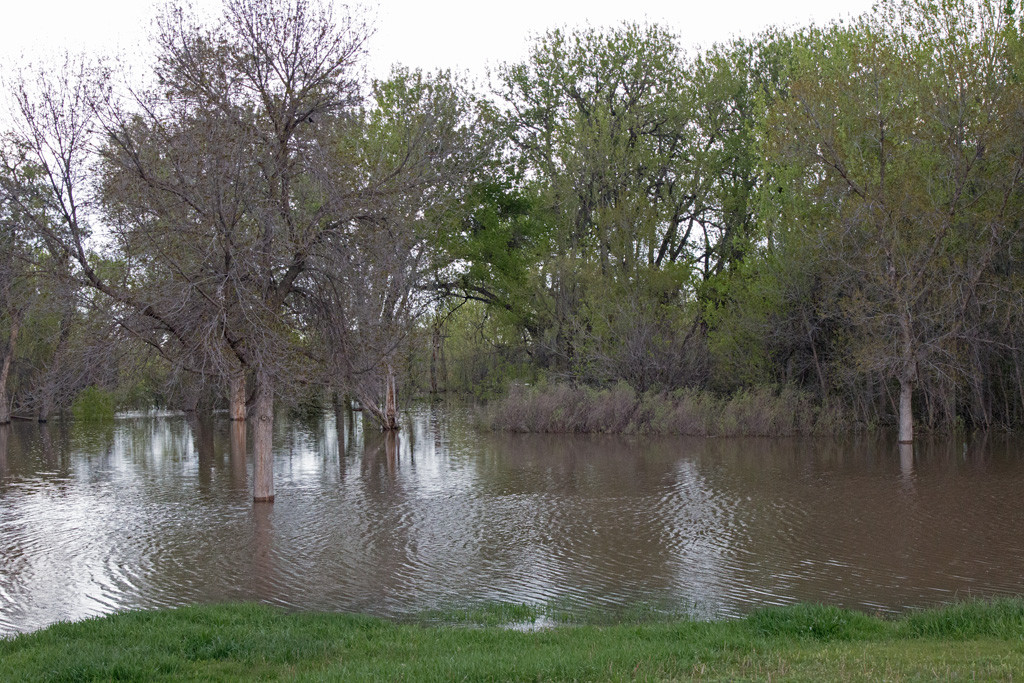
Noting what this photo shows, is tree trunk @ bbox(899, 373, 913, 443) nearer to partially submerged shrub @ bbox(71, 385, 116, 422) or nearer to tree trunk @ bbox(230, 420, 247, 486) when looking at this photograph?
tree trunk @ bbox(230, 420, 247, 486)

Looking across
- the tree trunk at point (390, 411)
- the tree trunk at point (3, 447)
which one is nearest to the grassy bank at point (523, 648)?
the tree trunk at point (3, 447)

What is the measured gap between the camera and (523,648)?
7.58 meters

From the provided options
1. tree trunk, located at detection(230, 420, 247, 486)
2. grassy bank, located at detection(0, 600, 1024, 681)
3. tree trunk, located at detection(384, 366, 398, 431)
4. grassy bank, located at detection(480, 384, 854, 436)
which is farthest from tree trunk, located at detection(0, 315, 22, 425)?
grassy bank, located at detection(0, 600, 1024, 681)

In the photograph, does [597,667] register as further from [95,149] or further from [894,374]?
[894,374]

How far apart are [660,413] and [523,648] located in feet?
75.1

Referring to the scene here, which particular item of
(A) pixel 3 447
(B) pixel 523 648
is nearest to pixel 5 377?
(A) pixel 3 447

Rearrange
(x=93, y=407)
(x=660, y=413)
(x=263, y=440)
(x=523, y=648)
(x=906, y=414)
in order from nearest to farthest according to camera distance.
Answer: (x=523, y=648)
(x=263, y=440)
(x=906, y=414)
(x=660, y=413)
(x=93, y=407)

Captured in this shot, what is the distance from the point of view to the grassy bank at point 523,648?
21.7ft

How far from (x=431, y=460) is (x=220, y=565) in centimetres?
1231

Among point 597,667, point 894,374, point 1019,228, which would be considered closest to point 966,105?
point 1019,228

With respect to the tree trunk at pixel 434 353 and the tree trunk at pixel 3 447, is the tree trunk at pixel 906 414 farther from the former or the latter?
the tree trunk at pixel 3 447

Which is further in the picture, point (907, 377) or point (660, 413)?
point (660, 413)

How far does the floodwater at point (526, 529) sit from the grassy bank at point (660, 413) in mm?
2382

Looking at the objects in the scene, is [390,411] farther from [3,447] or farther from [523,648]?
[523,648]
